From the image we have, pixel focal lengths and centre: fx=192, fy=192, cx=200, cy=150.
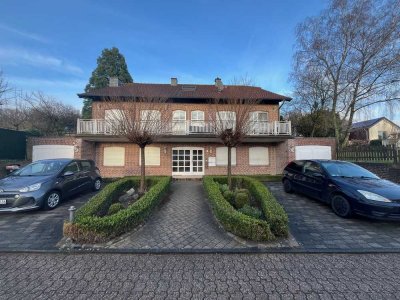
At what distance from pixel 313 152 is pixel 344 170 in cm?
790

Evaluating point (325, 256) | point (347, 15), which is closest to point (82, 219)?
point (325, 256)

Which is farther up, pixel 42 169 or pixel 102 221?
pixel 42 169

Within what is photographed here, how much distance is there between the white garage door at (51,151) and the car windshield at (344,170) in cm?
1372

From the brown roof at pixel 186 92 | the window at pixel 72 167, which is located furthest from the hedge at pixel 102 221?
the brown roof at pixel 186 92

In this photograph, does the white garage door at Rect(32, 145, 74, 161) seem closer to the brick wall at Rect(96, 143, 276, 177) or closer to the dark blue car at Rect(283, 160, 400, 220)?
the brick wall at Rect(96, 143, 276, 177)

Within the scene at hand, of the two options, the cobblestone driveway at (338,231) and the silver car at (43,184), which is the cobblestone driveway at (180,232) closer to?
the cobblestone driveway at (338,231)

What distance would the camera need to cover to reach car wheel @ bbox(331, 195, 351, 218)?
496 centimetres

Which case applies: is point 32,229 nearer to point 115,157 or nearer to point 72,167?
point 72,167

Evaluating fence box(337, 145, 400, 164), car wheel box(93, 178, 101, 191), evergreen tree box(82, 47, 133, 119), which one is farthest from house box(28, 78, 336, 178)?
evergreen tree box(82, 47, 133, 119)

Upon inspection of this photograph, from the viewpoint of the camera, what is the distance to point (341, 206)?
5.15 metres

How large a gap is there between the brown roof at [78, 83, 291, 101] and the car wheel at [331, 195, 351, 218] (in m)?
4.59

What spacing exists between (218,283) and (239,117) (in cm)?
537

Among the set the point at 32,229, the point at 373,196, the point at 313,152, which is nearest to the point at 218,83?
the point at 313,152

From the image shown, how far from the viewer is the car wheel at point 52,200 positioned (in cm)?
559
